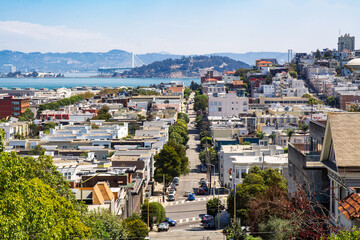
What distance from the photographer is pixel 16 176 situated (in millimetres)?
9258

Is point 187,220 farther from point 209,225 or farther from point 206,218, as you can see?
point 209,225

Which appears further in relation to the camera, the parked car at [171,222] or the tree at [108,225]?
the parked car at [171,222]

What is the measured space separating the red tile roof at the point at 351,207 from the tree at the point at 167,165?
26979mm

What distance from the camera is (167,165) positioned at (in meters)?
35.5

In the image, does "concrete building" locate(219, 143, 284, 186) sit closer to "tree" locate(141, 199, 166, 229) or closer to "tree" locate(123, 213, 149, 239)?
"tree" locate(141, 199, 166, 229)

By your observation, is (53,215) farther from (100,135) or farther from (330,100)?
(330,100)

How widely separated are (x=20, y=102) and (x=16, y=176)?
229ft

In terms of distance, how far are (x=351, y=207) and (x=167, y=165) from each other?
27343 mm

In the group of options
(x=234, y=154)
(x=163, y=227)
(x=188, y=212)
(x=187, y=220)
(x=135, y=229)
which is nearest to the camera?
(x=135, y=229)

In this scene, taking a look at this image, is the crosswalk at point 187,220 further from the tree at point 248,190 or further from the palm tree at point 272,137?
the palm tree at point 272,137

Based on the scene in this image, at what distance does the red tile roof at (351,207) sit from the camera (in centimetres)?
826

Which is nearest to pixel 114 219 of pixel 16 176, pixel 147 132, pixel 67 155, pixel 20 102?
pixel 16 176

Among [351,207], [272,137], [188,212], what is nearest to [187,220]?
[188,212]

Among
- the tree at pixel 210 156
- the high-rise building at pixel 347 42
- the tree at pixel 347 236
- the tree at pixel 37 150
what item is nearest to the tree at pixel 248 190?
the tree at pixel 347 236
